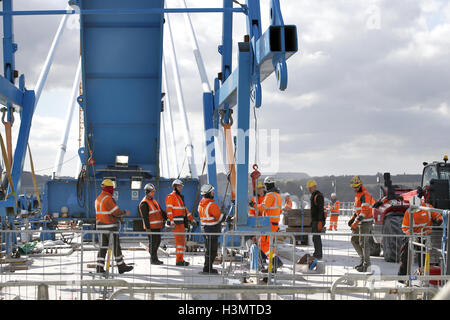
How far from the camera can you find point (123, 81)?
1545 cm

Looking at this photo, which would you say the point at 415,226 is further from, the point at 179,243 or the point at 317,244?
the point at 179,243

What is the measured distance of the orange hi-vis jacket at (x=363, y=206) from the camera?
11250mm

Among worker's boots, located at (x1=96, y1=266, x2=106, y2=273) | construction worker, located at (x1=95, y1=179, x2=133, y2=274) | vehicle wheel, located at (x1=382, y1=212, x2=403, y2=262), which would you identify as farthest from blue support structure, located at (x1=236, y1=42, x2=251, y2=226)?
vehicle wheel, located at (x1=382, y1=212, x2=403, y2=262)

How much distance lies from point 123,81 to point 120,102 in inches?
24.4

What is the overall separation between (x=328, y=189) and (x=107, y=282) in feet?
201

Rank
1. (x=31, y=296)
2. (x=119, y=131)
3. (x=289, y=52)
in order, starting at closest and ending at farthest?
(x=31, y=296) → (x=289, y=52) → (x=119, y=131)

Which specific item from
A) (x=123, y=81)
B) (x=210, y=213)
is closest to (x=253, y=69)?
(x=210, y=213)
